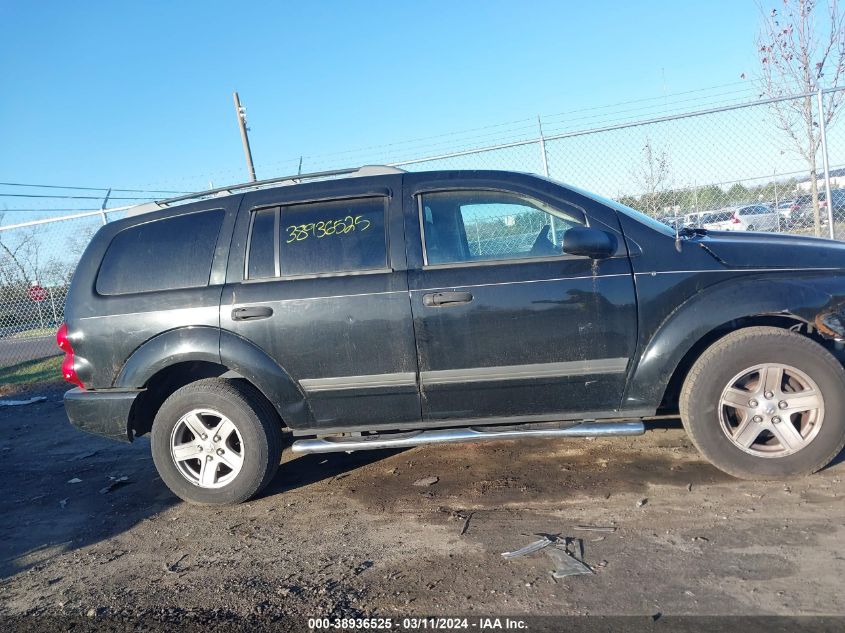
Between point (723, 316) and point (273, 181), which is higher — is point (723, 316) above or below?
below

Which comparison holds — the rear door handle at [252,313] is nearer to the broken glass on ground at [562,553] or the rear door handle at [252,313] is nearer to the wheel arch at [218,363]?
the wheel arch at [218,363]

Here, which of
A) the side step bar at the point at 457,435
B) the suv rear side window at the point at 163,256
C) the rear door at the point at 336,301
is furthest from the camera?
the suv rear side window at the point at 163,256

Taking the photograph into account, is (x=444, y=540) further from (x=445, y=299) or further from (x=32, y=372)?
(x=32, y=372)

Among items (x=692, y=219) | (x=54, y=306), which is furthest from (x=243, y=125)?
(x=692, y=219)

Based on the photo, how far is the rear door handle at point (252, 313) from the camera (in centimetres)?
384

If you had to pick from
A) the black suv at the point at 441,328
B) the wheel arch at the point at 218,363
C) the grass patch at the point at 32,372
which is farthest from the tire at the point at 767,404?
the grass patch at the point at 32,372

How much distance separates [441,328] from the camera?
146 inches

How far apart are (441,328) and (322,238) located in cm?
98

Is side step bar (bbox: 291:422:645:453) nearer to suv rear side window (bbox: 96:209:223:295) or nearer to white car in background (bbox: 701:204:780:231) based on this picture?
suv rear side window (bbox: 96:209:223:295)

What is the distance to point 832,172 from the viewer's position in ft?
23.7

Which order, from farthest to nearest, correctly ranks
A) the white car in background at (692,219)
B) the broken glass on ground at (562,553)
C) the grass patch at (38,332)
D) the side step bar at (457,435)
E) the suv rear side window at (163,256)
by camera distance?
1. the grass patch at (38,332)
2. the white car in background at (692,219)
3. the suv rear side window at (163,256)
4. the side step bar at (457,435)
5. the broken glass on ground at (562,553)

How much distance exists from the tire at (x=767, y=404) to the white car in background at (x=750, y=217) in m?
4.45

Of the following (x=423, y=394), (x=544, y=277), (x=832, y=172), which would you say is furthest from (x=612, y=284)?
(x=832, y=172)

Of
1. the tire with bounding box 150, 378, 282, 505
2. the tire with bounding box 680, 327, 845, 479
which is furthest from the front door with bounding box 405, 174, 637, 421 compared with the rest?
the tire with bounding box 150, 378, 282, 505
